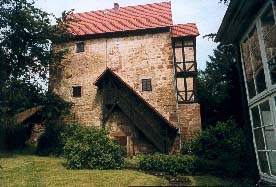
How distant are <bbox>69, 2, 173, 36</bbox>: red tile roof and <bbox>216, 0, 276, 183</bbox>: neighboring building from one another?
14551mm

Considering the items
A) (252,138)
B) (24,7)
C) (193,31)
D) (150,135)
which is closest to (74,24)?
(24,7)

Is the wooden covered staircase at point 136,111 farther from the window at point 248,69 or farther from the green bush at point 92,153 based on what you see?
the window at point 248,69

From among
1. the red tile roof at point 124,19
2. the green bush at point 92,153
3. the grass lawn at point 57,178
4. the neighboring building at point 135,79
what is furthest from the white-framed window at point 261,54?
the red tile roof at point 124,19

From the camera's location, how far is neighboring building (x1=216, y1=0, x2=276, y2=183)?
5.82m

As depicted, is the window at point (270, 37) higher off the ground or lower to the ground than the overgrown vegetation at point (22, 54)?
lower

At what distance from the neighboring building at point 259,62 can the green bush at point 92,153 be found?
31.3ft

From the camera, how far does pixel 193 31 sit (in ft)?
71.0

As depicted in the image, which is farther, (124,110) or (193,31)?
(193,31)

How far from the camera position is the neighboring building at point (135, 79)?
1966 cm

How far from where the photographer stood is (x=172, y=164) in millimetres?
13992

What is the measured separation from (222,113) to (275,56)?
1935 cm

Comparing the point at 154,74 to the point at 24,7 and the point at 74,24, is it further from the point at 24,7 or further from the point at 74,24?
the point at 24,7

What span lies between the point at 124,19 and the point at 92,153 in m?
12.9

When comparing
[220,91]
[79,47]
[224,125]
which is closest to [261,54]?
[224,125]
